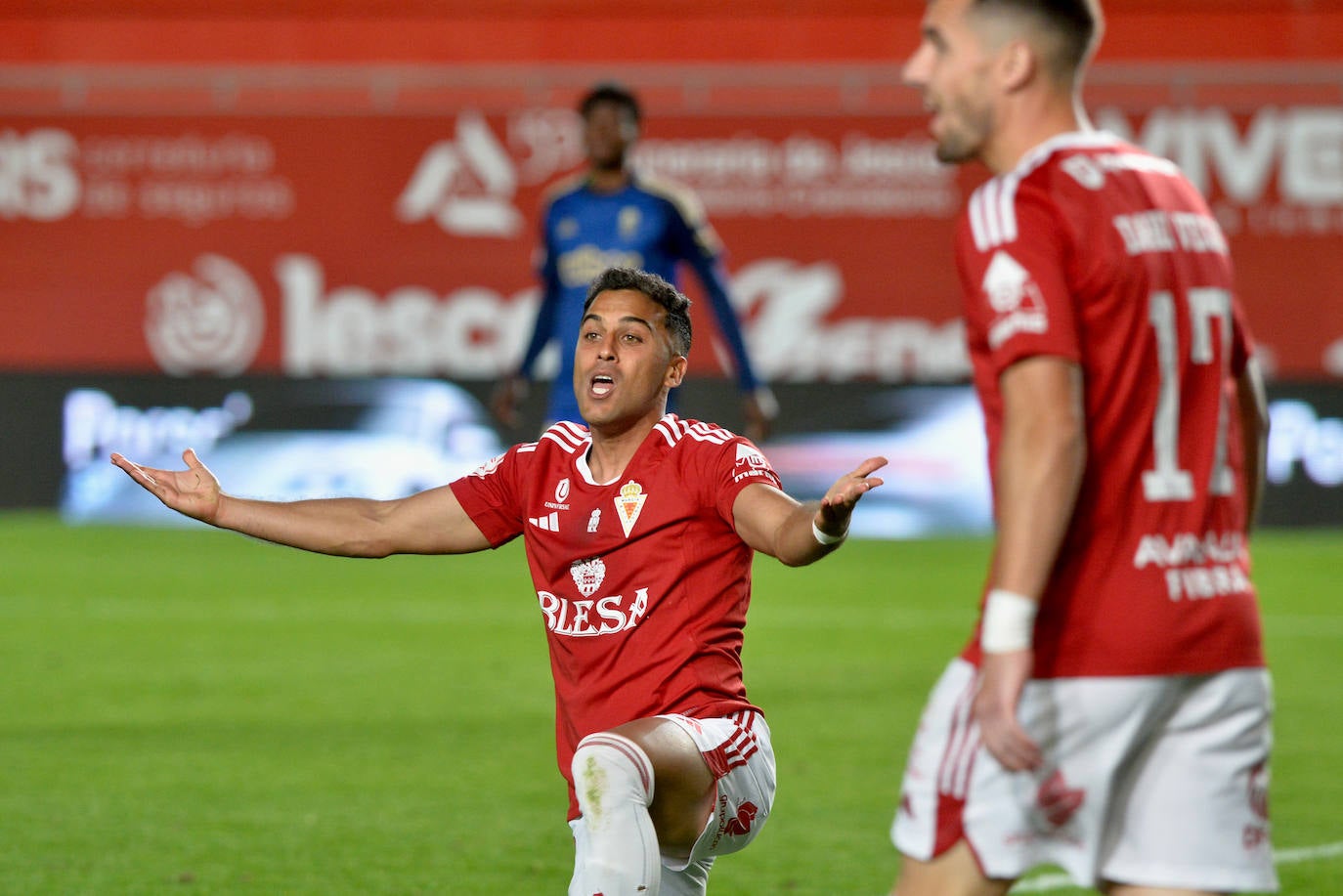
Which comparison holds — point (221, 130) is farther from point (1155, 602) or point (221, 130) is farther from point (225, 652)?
point (1155, 602)

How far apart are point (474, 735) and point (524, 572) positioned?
18.7ft

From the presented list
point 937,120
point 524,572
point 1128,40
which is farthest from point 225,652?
point 1128,40

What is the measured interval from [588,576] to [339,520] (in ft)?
2.13

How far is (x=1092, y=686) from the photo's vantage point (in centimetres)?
249

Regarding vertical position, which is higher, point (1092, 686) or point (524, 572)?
point (1092, 686)

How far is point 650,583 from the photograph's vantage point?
3705 millimetres

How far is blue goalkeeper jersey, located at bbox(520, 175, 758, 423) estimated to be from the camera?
7711 millimetres

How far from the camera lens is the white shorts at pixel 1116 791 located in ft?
8.11

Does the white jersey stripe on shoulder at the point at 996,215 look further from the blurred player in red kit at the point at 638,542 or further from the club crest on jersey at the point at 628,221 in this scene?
the club crest on jersey at the point at 628,221

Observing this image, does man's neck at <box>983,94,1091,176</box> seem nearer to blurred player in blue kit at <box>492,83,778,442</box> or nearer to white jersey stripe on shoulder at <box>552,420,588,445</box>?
white jersey stripe on shoulder at <box>552,420,588,445</box>

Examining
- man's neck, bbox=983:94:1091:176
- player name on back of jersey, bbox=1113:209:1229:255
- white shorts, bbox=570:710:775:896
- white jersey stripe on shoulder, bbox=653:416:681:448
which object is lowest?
white shorts, bbox=570:710:775:896

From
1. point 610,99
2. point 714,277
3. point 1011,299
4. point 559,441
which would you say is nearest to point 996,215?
point 1011,299

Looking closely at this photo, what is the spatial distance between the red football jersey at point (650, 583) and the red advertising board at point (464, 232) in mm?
12210

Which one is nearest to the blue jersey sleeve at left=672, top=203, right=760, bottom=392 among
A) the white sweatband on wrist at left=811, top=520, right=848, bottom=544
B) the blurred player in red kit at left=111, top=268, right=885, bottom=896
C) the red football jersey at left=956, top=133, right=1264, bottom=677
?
the blurred player in red kit at left=111, top=268, right=885, bottom=896
